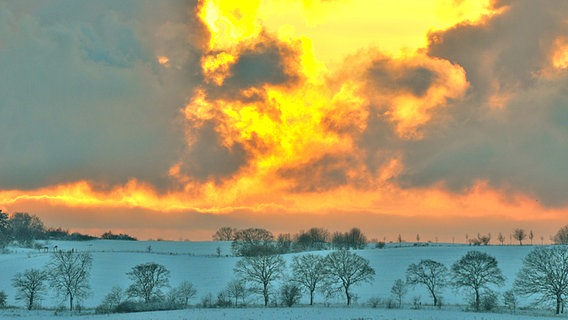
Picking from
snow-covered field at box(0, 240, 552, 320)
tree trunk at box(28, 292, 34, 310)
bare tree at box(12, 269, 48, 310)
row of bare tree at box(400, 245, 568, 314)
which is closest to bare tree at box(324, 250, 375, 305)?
snow-covered field at box(0, 240, 552, 320)

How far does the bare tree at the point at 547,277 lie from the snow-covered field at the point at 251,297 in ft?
22.8

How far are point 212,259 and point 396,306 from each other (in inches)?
3248

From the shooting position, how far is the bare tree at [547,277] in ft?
327

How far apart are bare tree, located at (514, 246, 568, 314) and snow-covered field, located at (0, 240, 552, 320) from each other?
22.8ft

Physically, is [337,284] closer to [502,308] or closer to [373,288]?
[373,288]

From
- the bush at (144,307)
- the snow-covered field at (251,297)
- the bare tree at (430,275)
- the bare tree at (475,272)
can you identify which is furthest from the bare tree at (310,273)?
the bush at (144,307)

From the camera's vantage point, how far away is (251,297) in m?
123

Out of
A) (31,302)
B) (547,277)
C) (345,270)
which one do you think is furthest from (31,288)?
(547,277)

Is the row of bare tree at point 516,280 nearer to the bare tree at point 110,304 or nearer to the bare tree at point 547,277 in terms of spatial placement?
the bare tree at point 547,277

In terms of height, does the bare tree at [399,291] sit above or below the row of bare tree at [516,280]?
below

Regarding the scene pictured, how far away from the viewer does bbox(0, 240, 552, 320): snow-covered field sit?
82.9 metres

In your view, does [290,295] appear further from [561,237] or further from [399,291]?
[561,237]

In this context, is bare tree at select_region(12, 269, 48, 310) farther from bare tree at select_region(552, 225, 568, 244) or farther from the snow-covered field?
bare tree at select_region(552, 225, 568, 244)

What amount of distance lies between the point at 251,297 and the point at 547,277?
52216 millimetres
